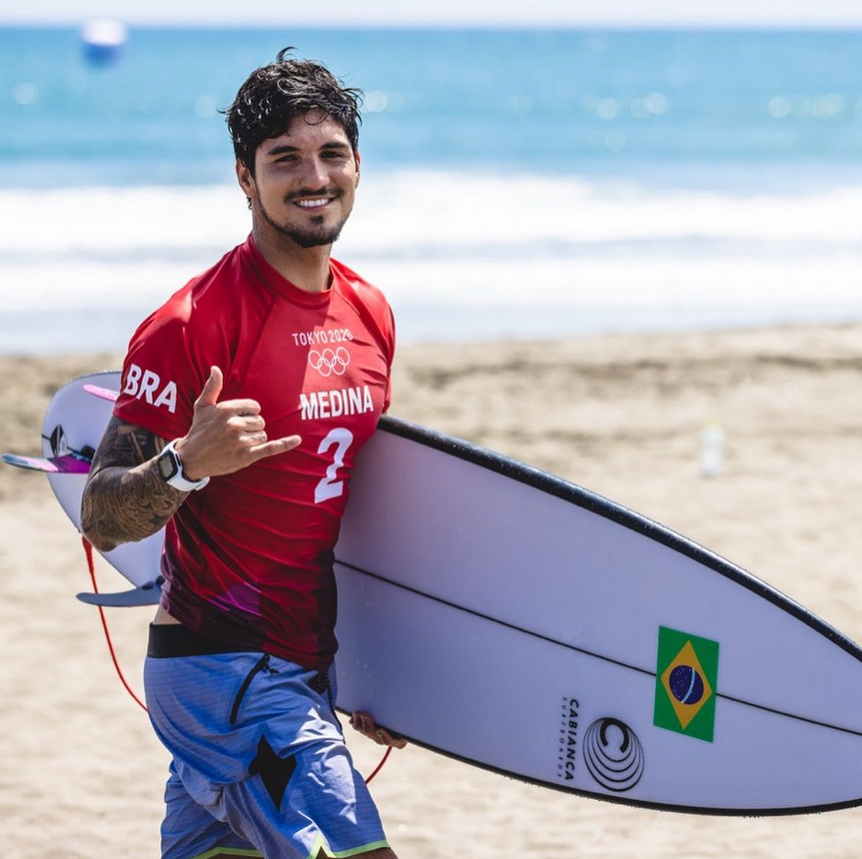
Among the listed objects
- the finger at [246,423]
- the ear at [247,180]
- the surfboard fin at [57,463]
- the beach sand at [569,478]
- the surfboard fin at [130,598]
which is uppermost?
the ear at [247,180]

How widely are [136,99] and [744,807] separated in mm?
36505

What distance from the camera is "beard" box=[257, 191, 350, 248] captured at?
2594 mm

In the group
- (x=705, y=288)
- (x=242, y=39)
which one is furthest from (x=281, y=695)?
(x=242, y=39)

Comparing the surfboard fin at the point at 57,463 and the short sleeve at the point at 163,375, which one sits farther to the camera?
the surfboard fin at the point at 57,463

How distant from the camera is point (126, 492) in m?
2.36

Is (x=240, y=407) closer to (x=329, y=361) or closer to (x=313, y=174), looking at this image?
(x=329, y=361)

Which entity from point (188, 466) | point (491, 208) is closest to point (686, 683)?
point (188, 466)

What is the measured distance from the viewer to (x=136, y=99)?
122 feet

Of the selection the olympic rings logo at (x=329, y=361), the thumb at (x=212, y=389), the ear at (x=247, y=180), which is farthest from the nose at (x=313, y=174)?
the thumb at (x=212, y=389)

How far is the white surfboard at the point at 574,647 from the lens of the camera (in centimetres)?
301

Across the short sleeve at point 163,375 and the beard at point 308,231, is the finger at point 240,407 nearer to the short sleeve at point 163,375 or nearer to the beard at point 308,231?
the short sleeve at point 163,375

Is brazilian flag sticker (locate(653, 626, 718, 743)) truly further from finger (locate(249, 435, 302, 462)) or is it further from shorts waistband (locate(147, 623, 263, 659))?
finger (locate(249, 435, 302, 462))

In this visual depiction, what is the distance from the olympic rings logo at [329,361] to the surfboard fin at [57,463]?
1.14 metres

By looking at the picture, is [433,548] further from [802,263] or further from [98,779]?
[802,263]
